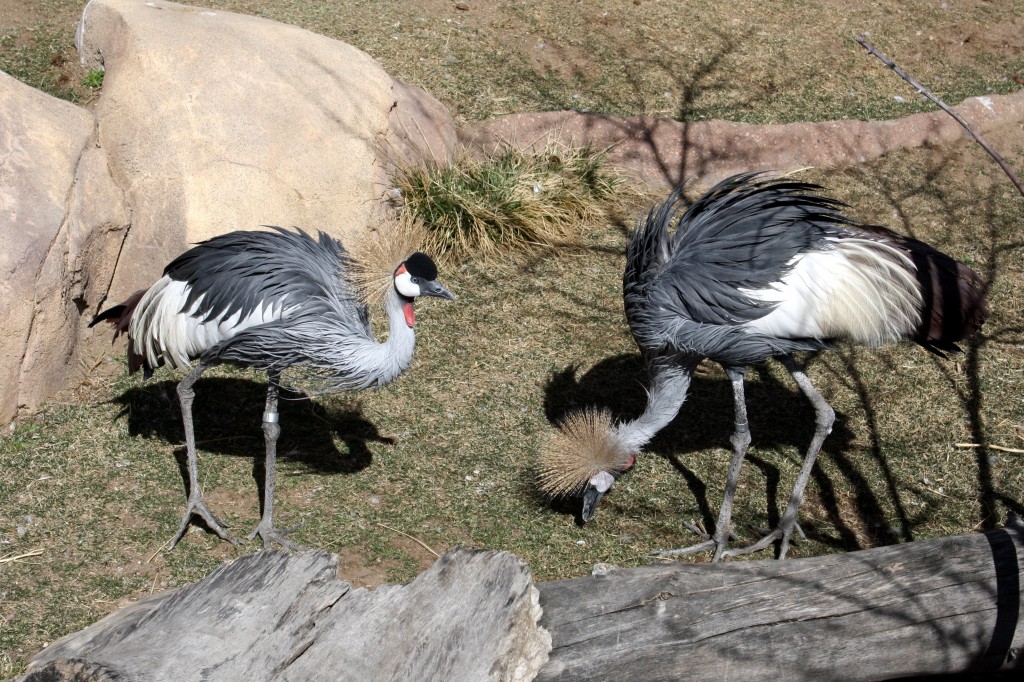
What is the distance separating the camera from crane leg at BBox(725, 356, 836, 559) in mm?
4488

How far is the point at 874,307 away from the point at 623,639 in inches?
86.6

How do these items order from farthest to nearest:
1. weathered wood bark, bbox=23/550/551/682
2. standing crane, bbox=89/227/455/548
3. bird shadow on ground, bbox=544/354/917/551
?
bird shadow on ground, bbox=544/354/917/551 < standing crane, bbox=89/227/455/548 < weathered wood bark, bbox=23/550/551/682

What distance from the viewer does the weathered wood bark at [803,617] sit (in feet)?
9.95

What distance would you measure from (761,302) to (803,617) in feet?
5.49

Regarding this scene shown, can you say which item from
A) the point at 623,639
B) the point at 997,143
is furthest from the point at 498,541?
the point at 997,143

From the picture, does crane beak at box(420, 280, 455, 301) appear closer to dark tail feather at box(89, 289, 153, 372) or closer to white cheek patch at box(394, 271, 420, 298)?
white cheek patch at box(394, 271, 420, 298)

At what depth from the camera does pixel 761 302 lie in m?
4.38

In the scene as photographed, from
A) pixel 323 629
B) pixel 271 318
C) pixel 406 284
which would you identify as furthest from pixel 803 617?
pixel 271 318

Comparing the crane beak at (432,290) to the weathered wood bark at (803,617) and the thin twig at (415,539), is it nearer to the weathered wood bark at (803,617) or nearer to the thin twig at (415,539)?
the thin twig at (415,539)

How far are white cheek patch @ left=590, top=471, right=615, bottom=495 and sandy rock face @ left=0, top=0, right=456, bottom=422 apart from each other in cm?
283

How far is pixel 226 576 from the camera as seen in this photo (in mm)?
3246

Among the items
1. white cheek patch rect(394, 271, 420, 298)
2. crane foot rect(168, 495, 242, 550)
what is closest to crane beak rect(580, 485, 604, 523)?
white cheek patch rect(394, 271, 420, 298)

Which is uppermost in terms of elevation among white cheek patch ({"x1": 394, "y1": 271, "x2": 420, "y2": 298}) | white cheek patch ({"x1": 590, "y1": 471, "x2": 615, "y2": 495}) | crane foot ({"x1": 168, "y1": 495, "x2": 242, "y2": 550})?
white cheek patch ({"x1": 394, "y1": 271, "x2": 420, "y2": 298})

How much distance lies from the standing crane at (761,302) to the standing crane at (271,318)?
1.03m
